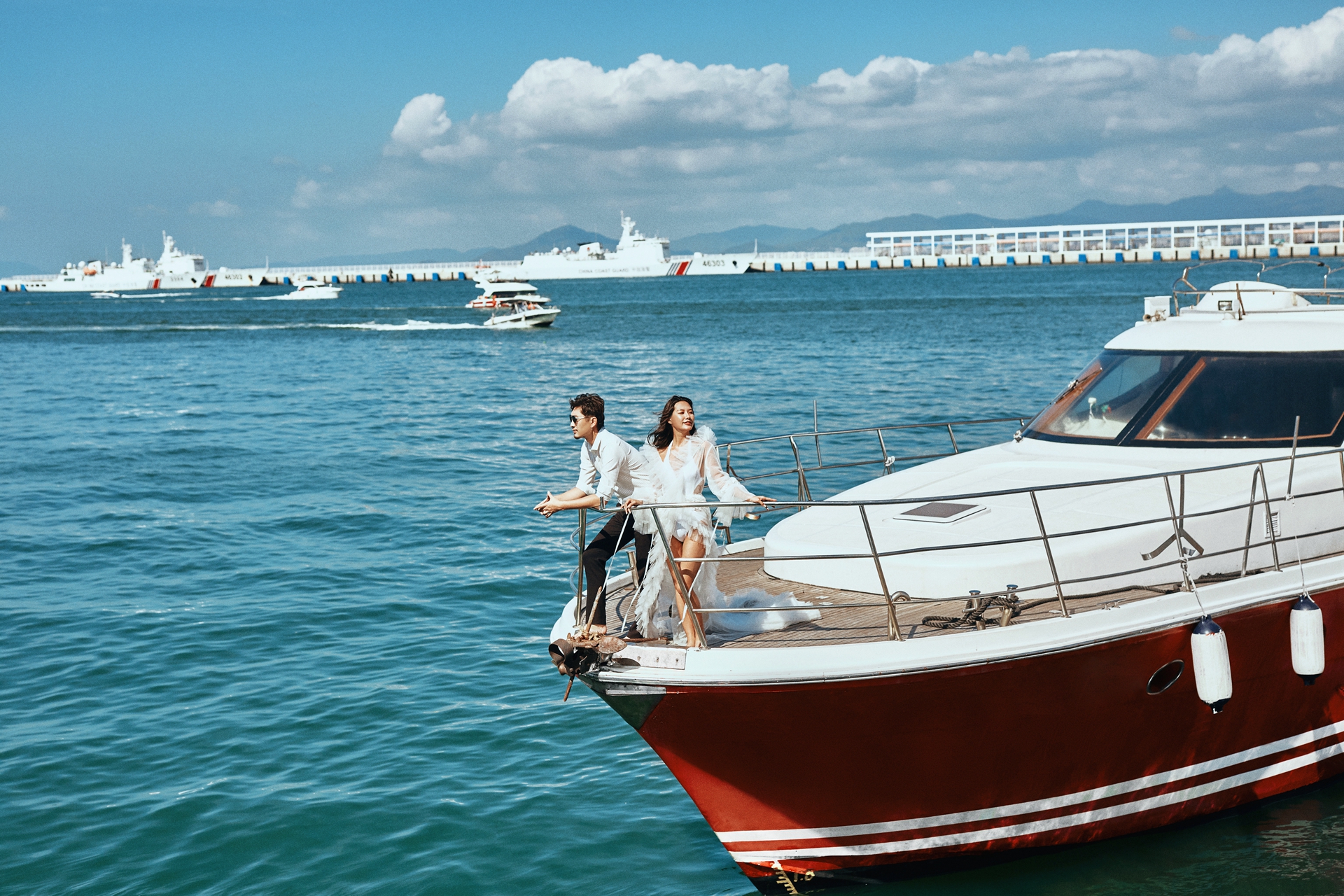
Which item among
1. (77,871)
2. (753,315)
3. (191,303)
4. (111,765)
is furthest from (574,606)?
(191,303)

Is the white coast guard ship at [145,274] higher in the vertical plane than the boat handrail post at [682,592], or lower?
higher

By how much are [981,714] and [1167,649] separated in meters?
1.18

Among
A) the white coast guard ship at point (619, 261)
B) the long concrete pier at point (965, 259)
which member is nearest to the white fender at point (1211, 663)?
the long concrete pier at point (965, 259)

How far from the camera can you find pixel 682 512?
6.84 metres

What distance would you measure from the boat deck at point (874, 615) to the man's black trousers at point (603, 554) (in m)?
0.27

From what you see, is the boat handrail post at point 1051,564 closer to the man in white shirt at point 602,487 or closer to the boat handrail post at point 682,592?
the boat handrail post at point 682,592

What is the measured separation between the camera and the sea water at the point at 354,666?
7.91 m

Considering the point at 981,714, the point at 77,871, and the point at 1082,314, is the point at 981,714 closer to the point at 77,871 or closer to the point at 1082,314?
the point at 77,871

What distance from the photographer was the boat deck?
21.6ft

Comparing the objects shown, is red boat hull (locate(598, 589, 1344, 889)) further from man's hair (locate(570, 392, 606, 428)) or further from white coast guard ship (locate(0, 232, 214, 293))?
white coast guard ship (locate(0, 232, 214, 293))

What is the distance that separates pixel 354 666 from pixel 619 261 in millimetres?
158180

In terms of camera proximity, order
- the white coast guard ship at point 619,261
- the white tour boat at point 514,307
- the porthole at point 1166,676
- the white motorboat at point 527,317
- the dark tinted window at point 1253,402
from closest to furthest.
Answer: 1. the porthole at point 1166,676
2. the dark tinted window at point 1253,402
3. the white motorboat at point 527,317
4. the white tour boat at point 514,307
5. the white coast guard ship at point 619,261

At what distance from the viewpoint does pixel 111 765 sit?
31.6 feet

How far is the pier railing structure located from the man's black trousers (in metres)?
0.09
